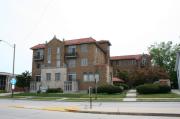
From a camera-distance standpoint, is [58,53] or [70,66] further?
[58,53]

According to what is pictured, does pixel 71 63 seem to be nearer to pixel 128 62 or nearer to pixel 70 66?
pixel 70 66

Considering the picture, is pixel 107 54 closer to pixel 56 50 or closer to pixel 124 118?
pixel 56 50

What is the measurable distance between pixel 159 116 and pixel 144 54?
76.8 meters

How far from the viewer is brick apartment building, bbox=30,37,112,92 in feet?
197

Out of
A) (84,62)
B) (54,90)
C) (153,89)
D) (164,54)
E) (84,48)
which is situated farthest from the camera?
(164,54)

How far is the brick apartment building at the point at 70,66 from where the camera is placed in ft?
197

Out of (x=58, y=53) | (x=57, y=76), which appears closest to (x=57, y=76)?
(x=57, y=76)

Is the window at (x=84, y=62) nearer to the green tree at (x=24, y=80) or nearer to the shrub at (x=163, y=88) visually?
the green tree at (x=24, y=80)

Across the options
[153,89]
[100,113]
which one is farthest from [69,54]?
[100,113]

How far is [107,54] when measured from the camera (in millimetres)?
70688

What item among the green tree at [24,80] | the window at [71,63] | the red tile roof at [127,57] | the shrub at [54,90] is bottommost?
the shrub at [54,90]

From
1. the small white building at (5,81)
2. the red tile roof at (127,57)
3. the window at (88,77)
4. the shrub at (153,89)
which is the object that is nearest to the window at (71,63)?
the window at (88,77)

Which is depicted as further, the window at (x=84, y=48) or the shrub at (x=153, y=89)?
the window at (x=84, y=48)

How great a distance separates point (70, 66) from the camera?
207 ft
